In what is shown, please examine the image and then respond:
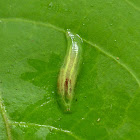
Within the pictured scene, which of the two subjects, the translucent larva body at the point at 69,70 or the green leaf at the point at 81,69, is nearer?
the green leaf at the point at 81,69

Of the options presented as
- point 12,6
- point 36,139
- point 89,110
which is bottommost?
point 36,139

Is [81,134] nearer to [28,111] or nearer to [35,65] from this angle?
[28,111]

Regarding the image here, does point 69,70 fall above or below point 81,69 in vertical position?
below

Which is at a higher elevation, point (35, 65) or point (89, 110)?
point (35, 65)

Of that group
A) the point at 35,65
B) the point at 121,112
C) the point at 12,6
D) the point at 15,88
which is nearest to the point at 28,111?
the point at 15,88

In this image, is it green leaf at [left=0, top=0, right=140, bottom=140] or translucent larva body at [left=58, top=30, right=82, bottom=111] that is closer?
green leaf at [left=0, top=0, right=140, bottom=140]
